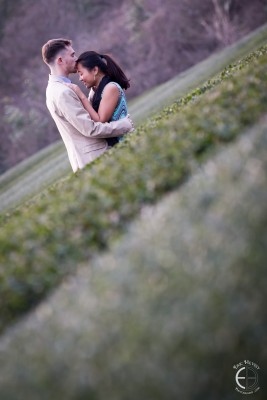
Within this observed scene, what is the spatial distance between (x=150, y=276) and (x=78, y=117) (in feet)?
14.0

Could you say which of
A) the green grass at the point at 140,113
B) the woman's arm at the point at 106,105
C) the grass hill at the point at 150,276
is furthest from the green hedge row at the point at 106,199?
the green grass at the point at 140,113

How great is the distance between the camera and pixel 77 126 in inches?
302

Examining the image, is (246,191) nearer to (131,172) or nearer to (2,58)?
(131,172)

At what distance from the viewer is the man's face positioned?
793 centimetres

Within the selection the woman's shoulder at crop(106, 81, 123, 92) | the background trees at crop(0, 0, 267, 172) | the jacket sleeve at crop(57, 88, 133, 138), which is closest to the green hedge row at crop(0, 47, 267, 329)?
the jacket sleeve at crop(57, 88, 133, 138)

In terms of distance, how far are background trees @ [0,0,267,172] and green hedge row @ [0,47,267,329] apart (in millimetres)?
33773

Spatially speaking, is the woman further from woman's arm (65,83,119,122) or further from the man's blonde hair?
the man's blonde hair

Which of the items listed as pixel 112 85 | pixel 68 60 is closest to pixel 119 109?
pixel 112 85

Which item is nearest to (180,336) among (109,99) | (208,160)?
(208,160)

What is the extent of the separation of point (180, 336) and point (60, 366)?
2.48 feet

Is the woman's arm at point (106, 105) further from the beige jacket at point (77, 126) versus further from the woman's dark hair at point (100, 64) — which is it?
the woman's dark hair at point (100, 64)

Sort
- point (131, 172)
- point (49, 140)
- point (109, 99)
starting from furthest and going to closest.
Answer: point (49, 140) < point (109, 99) < point (131, 172)

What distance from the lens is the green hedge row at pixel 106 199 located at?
458 centimetres

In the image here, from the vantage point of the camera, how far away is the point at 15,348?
3857mm
